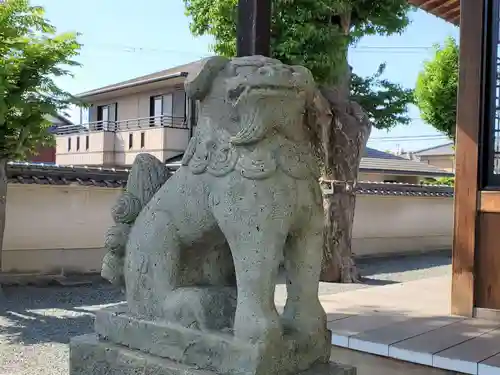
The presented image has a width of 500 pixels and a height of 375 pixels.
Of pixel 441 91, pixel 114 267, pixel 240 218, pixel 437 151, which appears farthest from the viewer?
pixel 437 151

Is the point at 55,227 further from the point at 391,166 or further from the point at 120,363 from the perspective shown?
the point at 391,166

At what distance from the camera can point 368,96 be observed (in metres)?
8.66

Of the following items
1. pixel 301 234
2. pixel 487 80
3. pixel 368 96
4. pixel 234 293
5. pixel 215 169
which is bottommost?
pixel 234 293

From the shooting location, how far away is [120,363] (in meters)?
1.84

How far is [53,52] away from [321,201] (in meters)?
5.60

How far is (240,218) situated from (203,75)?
0.48 meters

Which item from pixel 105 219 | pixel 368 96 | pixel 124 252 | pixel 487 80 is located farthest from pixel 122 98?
pixel 124 252

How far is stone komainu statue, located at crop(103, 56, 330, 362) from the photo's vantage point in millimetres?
1630

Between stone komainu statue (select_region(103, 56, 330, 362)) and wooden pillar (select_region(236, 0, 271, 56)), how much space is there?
1695mm

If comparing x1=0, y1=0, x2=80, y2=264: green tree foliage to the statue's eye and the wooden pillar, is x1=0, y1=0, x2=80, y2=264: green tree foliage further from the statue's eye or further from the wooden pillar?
the statue's eye

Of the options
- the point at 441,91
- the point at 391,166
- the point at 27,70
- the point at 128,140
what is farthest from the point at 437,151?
the point at 27,70

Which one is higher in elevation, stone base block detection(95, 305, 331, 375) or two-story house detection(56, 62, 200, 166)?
two-story house detection(56, 62, 200, 166)

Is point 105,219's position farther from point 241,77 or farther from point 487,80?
point 241,77

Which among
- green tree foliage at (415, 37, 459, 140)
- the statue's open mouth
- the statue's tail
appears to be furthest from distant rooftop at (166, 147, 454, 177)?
the statue's open mouth
